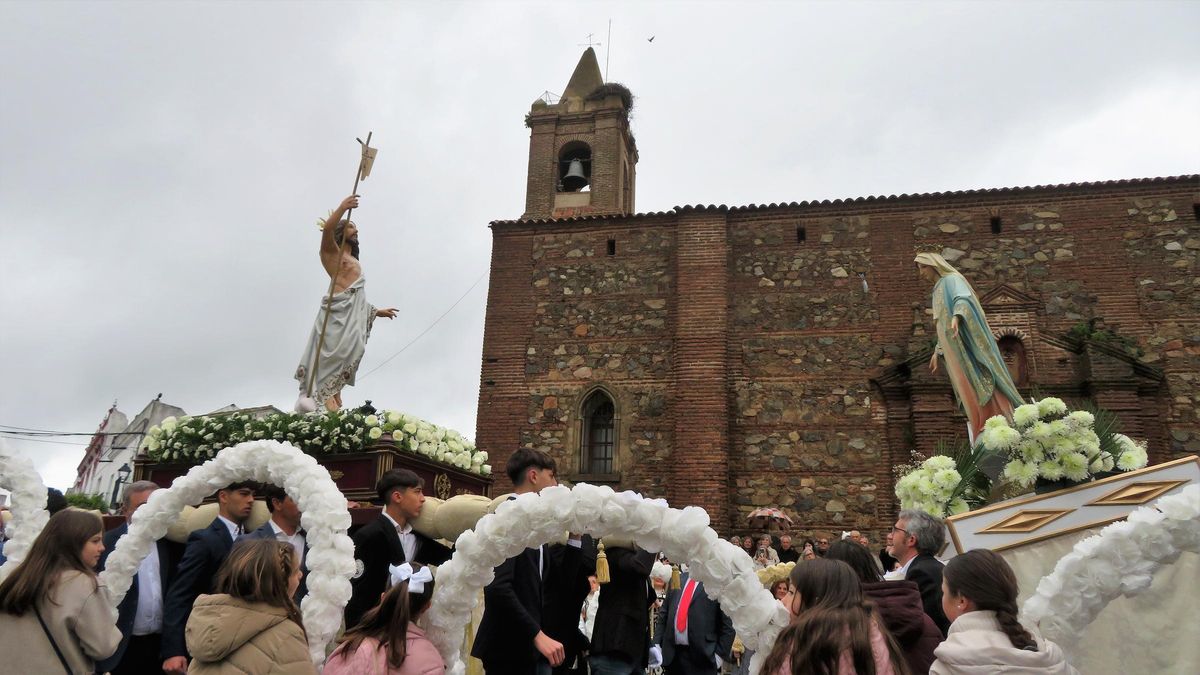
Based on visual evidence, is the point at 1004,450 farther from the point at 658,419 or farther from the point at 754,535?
the point at 658,419

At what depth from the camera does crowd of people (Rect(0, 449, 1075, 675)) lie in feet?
11.2

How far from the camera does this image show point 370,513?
21.4 feet

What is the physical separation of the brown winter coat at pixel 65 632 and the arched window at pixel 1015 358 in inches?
605

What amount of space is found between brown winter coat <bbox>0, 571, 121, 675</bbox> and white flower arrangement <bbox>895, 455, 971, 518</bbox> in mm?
6390

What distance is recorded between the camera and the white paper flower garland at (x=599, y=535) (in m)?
3.77

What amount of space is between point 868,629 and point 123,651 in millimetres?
4052

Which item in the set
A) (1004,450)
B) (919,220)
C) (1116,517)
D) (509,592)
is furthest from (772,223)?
(509,592)

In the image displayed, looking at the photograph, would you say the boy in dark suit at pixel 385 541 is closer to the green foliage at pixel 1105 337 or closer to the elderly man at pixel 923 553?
the elderly man at pixel 923 553

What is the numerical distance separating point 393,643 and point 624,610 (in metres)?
1.94

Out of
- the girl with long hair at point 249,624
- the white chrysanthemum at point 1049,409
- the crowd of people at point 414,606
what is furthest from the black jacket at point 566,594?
the white chrysanthemum at point 1049,409

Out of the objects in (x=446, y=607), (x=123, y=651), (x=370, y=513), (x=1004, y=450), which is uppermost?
(x=1004, y=450)

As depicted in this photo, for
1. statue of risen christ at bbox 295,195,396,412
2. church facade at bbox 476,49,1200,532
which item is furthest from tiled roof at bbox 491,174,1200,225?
statue of risen christ at bbox 295,195,396,412

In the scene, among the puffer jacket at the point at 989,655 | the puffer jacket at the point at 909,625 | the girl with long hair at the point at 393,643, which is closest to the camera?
the puffer jacket at the point at 989,655

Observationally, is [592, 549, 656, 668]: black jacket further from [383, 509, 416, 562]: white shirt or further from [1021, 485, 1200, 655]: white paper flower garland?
[1021, 485, 1200, 655]: white paper flower garland
